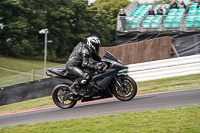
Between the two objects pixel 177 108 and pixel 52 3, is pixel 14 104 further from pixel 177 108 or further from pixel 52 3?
pixel 52 3

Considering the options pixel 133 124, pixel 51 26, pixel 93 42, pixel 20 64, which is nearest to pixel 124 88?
pixel 93 42

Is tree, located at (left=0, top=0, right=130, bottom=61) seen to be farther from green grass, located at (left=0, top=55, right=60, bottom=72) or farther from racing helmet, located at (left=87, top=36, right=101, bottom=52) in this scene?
racing helmet, located at (left=87, top=36, right=101, bottom=52)

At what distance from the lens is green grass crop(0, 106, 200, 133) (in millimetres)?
4898

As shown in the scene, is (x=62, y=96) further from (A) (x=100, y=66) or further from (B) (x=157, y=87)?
(B) (x=157, y=87)

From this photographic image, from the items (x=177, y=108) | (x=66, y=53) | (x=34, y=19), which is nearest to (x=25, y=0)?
(x=34, y=19)

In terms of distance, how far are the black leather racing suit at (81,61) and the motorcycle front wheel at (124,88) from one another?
31.1 inches

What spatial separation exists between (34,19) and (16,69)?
909 centimetres

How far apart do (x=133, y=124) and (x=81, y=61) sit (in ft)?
10.4

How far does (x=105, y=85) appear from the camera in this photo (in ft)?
25.4

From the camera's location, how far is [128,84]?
770cm

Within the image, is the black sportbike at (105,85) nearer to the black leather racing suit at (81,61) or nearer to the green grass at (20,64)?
the black leather racing suit at (81,61)

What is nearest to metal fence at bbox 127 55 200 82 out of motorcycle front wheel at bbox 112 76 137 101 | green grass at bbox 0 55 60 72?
motorcycle front wheel at bbox 112 76 137 101

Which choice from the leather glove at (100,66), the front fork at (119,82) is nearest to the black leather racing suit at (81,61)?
the leather glove at (100,66)

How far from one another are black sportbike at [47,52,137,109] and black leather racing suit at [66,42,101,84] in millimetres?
215
